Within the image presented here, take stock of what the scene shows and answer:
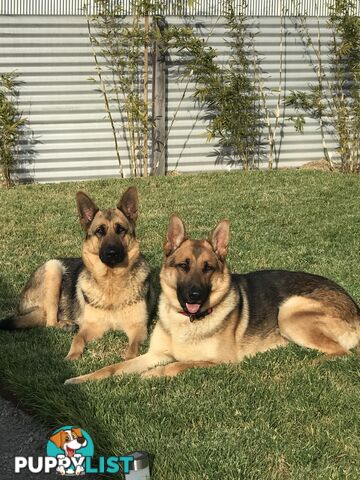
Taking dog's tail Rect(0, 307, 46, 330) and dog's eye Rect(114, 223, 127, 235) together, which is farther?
dog's eye Rect(114, 223, 127, 235)

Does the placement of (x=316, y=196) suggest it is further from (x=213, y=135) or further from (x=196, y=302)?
(x=196, y=302)

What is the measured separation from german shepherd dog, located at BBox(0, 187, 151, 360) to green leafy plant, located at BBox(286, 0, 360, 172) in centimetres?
765

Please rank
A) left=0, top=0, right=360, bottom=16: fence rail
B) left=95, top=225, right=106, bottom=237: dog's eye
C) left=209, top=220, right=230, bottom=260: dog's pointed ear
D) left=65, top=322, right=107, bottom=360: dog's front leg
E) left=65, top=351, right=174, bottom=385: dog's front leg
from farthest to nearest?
left=0, top=0, right=360, bottom=16: fence rail, left=95, top=225, right=106, bottom=237: dog's eye, left=65, top=322, right=107, bottom=360: dog's front leg, left=209, top=220, right=230, bottom=260: dog's pointed ear, left=65, top=351, right=174, bottom=385: dog's front leg

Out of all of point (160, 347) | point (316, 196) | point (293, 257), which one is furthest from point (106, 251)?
point (316, 196)

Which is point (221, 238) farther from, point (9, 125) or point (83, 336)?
point (9, 125)

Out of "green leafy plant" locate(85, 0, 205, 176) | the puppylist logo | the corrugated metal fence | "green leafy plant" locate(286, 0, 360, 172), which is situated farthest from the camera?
"green leafy plant" locate(286, 0, 360, 172)

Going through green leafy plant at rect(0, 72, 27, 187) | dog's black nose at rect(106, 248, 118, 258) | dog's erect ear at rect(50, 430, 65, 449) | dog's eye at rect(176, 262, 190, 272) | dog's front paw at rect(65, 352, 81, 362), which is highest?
green leafy plant at rect(0, 72, 27, 187)

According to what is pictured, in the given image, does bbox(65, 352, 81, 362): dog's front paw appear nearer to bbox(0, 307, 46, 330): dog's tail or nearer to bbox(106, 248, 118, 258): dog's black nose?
bbox(0, 307, 46, 330): dog's tail

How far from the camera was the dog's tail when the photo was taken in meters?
5.49

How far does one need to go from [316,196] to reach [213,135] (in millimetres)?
2675

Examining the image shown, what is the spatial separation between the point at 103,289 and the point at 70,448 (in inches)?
91.2

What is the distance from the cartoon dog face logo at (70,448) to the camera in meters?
3.37

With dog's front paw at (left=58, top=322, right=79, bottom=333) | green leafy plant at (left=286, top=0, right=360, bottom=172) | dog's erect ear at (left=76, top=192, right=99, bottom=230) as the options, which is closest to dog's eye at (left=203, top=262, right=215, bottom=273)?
dog's erect ear at (left=76, top=192, right=99, bottom=230)

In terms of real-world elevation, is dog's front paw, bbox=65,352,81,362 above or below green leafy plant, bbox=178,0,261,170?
below
